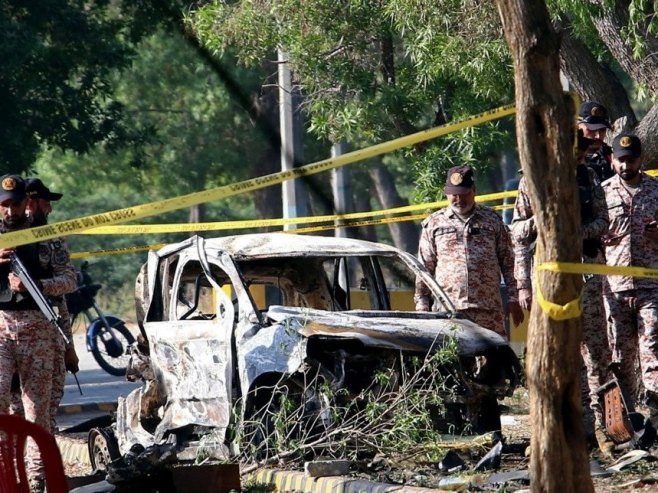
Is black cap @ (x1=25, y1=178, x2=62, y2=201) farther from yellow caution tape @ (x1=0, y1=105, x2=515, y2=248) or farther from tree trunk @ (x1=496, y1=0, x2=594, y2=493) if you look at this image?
tree trunk @ (x1=496, y1=0, x2=594, y2=493)

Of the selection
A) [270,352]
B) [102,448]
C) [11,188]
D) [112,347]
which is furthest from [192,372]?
[112,347]

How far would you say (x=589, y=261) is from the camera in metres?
10.4

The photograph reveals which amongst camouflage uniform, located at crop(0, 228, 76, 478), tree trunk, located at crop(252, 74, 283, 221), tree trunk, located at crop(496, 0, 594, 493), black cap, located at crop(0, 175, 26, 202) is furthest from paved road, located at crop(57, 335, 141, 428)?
tree trunk, located at crop(252, 74, 283, 221)

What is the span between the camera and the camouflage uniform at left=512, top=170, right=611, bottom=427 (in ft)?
33.4

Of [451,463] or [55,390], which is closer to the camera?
[451,463]

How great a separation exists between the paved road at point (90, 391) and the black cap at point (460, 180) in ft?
16.3

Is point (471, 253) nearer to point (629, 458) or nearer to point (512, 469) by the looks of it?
point (512, 469)

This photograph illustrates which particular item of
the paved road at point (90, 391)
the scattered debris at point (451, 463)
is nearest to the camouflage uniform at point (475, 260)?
the scattered debris at point (451, 463)

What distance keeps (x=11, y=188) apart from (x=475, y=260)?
352cm

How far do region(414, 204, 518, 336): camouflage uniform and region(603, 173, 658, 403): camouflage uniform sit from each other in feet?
3.02

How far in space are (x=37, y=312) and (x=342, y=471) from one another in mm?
2384

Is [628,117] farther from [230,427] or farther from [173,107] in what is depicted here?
[173,107]

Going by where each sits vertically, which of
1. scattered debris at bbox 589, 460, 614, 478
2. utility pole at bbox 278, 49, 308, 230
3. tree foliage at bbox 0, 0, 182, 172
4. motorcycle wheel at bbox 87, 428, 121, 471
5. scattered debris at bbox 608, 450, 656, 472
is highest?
tree foliage at bbox 0, 0, 182, 172

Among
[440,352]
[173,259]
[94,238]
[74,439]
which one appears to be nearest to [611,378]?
[440,352]
